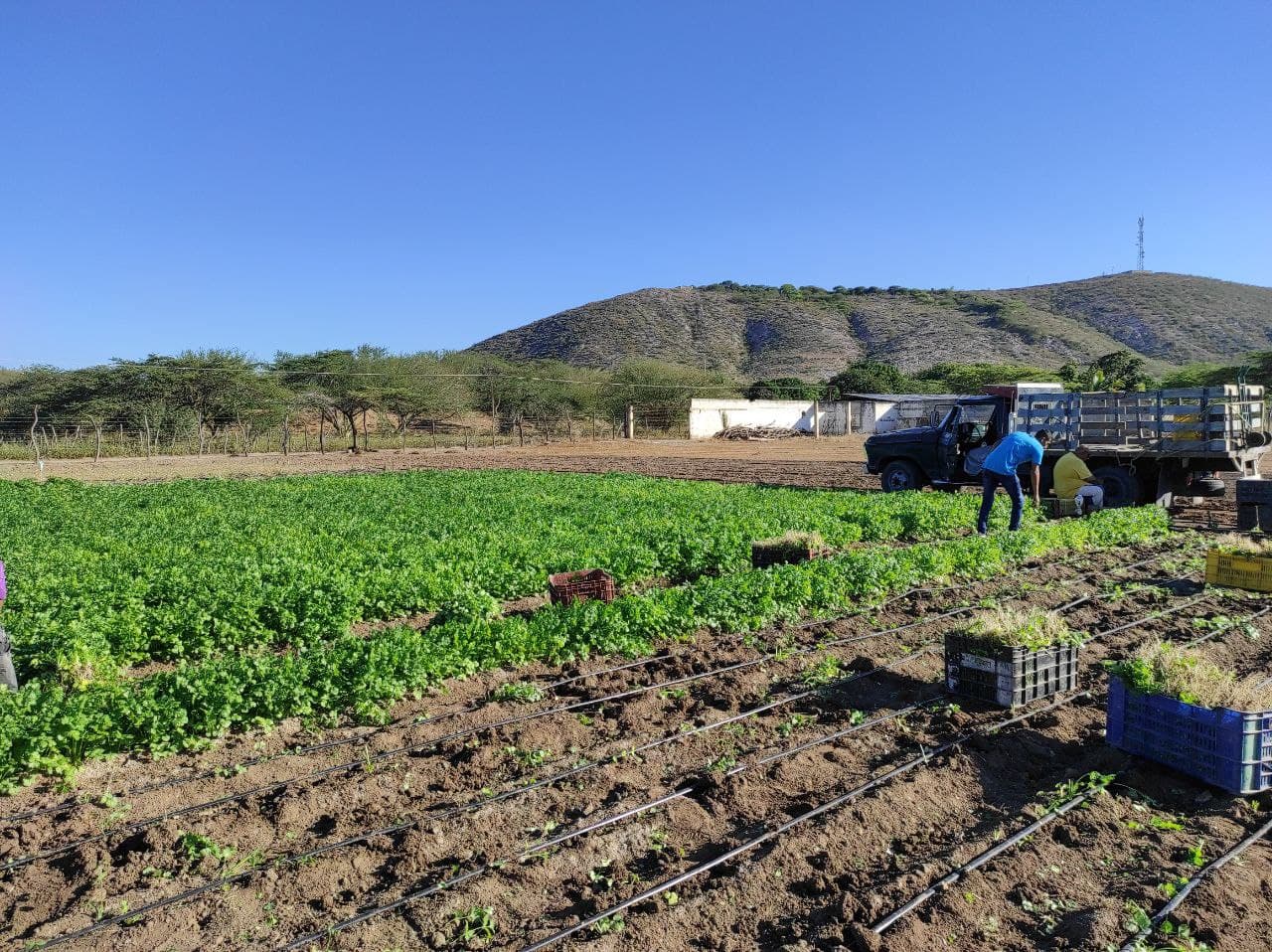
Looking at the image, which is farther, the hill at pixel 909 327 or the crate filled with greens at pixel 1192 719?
the hill at pixel 909 327

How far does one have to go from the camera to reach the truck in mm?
13852

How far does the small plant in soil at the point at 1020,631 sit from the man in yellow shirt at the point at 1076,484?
8960 millimetres

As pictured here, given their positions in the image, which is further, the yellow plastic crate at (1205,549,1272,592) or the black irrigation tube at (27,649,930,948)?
the yellow plastic crate at (1205,549,1272,592)

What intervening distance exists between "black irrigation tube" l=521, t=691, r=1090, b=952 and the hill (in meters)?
78.7

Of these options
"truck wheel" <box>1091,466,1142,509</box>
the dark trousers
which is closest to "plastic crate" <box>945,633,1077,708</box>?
the dark trousers

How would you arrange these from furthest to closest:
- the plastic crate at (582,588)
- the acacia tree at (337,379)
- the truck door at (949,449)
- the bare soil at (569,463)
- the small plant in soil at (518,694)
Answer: the acacia tree at (337,379)
the bare soil at (569,463)
the truck door at (949,449)
the plastic crate at (582,588)
the small plant in soil at (518,694)

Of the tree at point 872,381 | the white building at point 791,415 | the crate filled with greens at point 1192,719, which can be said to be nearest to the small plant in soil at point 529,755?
the crate filled with greens at point 1192,719

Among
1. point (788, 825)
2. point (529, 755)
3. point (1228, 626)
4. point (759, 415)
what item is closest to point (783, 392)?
point (759, 415)

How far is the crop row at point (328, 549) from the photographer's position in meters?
7.69

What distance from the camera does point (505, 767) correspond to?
16.8 feet

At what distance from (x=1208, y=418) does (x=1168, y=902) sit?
12.8m

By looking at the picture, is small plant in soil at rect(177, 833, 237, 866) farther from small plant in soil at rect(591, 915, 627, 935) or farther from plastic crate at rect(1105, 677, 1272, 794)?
plastic crate at rect(1105, 677, 1272, 794)

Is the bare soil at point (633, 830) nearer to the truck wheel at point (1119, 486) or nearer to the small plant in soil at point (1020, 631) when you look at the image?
the small plant in soil at point (1020, 631)

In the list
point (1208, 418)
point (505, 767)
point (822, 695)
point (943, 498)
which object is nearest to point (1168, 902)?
point (822, 695)
